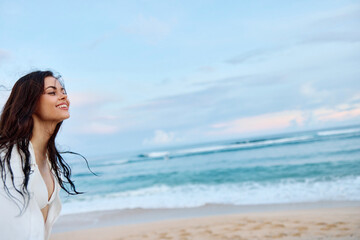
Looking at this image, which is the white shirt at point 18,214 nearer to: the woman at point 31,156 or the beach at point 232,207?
the woman at point 31,156

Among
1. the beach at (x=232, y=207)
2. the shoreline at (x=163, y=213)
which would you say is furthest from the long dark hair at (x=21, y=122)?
the shoreline at (x=163, y=213)

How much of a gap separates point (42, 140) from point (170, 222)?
532 cm

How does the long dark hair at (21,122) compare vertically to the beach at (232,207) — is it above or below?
above

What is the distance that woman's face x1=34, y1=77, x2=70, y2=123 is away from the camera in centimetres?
210

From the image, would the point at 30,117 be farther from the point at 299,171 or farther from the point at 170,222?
the point at 299,171

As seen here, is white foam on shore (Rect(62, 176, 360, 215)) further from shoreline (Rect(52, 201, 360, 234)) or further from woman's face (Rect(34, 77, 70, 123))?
woman's face (Rect(34, 77, 70, 123))

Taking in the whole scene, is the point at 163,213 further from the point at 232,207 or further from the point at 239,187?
the point at 239,187

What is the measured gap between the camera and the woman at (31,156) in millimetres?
1770

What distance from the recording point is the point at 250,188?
10734mm

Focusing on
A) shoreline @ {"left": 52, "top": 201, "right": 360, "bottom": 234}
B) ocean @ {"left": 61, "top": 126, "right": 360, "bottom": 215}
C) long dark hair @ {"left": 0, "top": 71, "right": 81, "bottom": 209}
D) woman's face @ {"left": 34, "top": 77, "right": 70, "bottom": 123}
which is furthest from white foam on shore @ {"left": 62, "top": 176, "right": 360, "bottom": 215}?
long dark hair @ {"left": 0, "top": 71, "right": 81, "bottom": 209}

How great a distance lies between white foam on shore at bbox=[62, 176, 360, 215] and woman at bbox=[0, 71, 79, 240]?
6.94 metres

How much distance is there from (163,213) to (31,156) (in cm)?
668

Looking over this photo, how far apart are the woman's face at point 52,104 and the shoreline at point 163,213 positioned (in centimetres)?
575

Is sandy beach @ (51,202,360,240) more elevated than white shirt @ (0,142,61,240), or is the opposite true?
white shirt @ (0,142,61,240)
